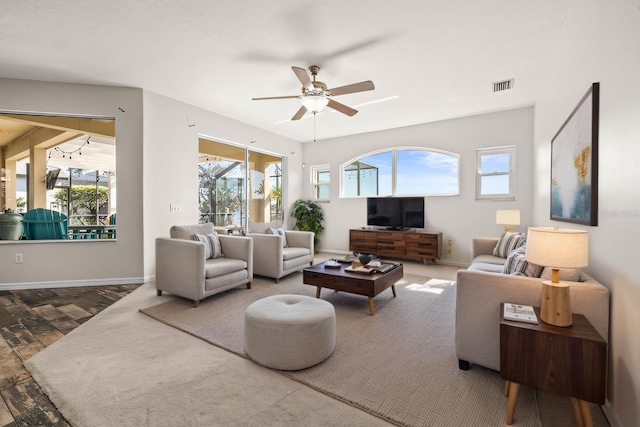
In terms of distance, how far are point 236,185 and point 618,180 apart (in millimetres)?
5591

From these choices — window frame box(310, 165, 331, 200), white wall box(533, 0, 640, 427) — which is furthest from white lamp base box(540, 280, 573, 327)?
window frame box(310, 165, 331, 200)

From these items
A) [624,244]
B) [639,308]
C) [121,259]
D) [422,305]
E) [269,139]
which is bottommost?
[422,305]

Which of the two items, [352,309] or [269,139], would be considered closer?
[352,309]

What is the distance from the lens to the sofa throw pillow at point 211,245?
3820mm

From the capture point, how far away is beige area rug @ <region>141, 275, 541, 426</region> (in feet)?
5.47

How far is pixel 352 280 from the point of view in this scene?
10.3 feet

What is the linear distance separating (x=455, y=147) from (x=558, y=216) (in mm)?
3224

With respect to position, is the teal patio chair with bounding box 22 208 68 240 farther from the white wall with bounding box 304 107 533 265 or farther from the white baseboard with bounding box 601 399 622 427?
the white baseboard with bounding box 601 399 622 427

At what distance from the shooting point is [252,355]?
A: 7.09ft

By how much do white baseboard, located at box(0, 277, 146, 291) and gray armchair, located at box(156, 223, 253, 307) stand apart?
99 centimetres

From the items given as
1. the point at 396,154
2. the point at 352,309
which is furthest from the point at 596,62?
the point at 396,154

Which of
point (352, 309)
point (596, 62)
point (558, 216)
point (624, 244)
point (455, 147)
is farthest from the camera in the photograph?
point (455, 147)

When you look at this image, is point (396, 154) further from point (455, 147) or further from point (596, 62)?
point (596, 62)

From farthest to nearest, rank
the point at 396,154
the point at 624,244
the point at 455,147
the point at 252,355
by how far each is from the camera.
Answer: the point at 396,154 < the point at 455,147 < the point at 252,355 < the point at 624,244
